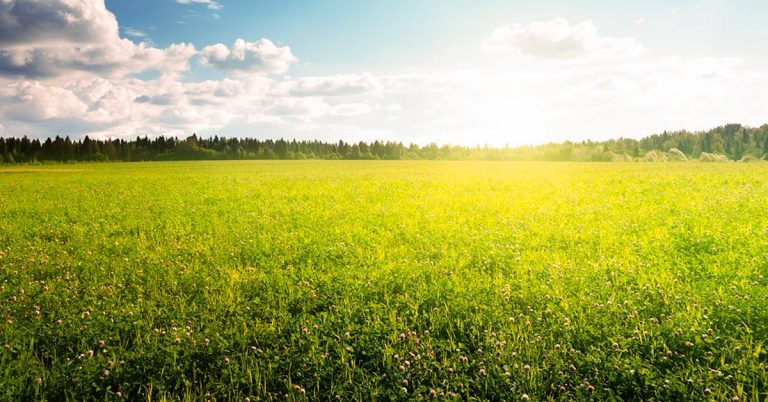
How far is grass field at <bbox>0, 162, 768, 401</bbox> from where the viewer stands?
494 centimetres

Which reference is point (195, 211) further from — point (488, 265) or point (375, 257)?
point (488, 265)

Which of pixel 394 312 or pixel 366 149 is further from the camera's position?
pixel 366 149

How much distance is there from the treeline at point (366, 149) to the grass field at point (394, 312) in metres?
118

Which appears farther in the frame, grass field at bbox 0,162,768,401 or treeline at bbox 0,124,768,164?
treeline at bbox 0,124,768,164

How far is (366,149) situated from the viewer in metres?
176

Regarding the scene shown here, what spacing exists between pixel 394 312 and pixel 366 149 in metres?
171

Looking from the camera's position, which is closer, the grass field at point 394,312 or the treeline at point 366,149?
the grass field at point 394,312

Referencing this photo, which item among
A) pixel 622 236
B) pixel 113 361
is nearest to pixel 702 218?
pixel 622 236

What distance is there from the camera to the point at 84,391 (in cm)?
491

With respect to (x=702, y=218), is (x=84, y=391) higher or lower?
lower

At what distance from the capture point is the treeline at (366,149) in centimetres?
13012

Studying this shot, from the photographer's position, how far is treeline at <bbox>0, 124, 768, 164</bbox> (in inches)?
5123

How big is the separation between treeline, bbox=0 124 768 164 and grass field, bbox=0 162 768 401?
388 ft

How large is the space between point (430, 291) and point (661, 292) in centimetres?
369
